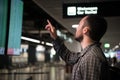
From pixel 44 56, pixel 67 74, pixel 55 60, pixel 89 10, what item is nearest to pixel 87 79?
pixel 89 10

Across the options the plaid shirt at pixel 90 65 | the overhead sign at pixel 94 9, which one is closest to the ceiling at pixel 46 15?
the overhead sign at pixel 94 9

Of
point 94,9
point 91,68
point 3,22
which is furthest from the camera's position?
point 94,9

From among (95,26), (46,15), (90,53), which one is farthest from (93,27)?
(46,15)

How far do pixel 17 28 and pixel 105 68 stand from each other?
3147 millimetres

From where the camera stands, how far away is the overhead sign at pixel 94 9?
5.83 metres

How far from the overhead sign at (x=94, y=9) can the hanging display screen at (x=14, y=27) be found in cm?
130

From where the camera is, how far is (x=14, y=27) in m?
4.73

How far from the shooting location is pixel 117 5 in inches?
232

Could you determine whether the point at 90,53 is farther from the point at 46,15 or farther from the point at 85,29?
the point at 46,15

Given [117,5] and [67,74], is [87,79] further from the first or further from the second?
[67,74]

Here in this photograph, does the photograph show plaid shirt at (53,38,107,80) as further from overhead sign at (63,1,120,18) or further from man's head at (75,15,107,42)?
overhead sign at (63,1,120,18)

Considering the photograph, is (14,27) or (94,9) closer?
(14,27)

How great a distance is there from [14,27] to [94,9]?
1.82 meters

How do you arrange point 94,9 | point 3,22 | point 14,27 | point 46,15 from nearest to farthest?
point 3,22, point 14,27, point 94,9, point 46,15
